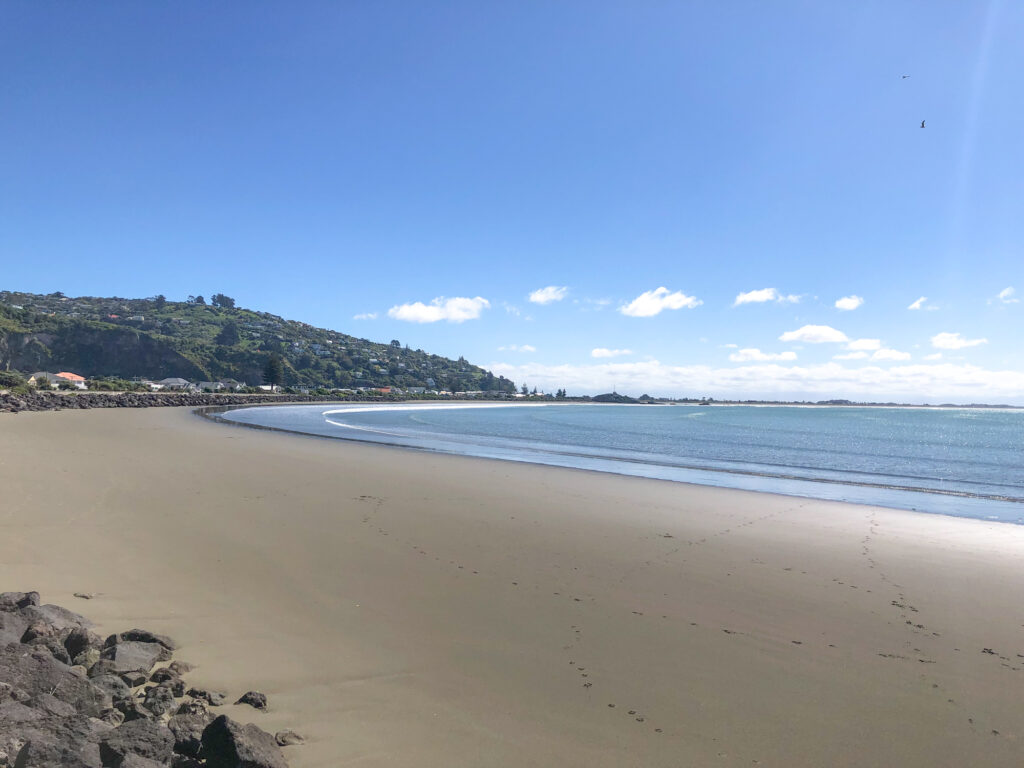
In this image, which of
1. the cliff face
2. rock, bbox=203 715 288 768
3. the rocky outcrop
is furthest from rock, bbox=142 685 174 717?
the cliff face

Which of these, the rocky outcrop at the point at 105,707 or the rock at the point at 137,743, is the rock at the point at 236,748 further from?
the rock at the point at 137,743

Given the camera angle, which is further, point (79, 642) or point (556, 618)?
point (556, 618)

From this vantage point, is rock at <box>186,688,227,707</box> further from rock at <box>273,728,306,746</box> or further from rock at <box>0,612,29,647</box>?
rock at <box>0,612,29,647</box>

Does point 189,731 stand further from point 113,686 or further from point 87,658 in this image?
point 87,658

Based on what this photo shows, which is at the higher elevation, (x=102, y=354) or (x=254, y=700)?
(x=102, y=354)

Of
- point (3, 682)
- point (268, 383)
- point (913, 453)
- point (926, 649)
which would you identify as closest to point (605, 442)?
point (913, 453)

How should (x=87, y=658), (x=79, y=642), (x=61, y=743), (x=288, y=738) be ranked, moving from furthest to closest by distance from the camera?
(x=79, y=642)
(x=87, y=658)
(x=288, y=738)
(x=61, y=743)

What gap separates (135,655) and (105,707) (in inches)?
30.5

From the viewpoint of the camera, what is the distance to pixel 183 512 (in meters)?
10.0

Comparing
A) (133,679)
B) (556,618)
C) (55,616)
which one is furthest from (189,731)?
(556,618)

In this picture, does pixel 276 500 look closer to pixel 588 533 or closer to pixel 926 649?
pixel 588 533

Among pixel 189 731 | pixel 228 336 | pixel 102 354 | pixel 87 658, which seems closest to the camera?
pixel 189 731

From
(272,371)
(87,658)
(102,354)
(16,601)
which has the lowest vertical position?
(87,658)

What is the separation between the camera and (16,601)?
489cm
